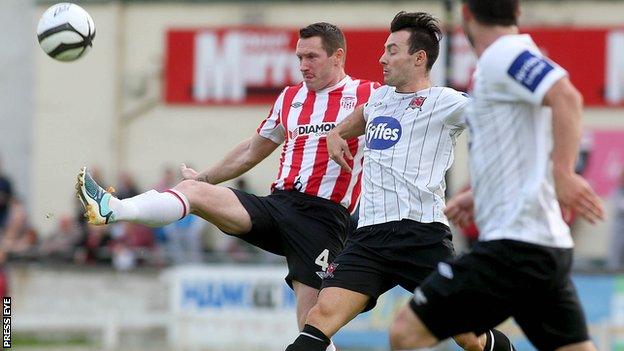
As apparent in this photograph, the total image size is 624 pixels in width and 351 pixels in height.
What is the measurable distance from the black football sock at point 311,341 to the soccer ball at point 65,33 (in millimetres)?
2303

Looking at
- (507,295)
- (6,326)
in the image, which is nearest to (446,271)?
(507,295)

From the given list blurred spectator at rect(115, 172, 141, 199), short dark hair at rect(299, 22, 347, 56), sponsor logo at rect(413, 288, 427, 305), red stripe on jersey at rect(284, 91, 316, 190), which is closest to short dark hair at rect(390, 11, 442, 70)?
short dark hair at rect(299, 22, 347, 56)

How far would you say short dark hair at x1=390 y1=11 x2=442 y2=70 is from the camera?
7.99m

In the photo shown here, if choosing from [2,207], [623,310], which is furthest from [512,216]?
[2,207]

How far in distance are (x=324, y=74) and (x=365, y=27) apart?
38.5ft

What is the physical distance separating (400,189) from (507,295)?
1.82 m

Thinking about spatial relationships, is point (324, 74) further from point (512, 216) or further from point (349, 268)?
point (512, 216)

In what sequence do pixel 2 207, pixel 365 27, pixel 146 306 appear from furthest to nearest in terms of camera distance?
pixel 365 27, pixel 2 207, pixel 146 306

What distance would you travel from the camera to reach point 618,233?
15.8 meters

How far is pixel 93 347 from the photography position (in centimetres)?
1705

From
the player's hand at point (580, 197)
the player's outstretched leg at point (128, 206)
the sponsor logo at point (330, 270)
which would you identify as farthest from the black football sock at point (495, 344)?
the player's hand at point (580, 197)

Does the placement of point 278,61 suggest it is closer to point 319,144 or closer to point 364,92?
point 364,92

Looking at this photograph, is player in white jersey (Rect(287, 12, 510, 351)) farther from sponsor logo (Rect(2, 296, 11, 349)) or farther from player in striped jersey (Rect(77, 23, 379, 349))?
sponsor logo (Rect(2, 296, 11, 349))

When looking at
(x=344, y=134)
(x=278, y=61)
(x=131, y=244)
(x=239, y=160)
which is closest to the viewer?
(x=344, y=134)
